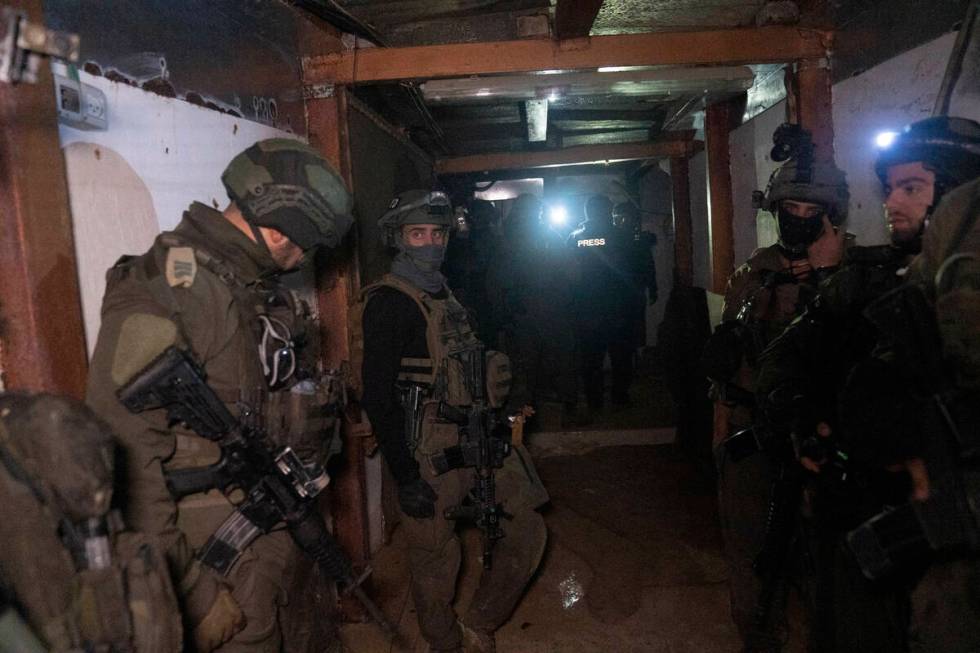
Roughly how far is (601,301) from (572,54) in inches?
159

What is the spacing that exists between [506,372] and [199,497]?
1525mm

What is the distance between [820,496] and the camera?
7.99 ft

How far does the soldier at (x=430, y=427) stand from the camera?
254cm

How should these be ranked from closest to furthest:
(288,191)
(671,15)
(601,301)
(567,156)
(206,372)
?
(206,372) < (288,191) < (671,15) < (567,156) < (601,301)

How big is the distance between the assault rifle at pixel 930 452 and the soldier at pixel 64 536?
1.82 m

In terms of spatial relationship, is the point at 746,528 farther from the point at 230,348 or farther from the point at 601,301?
the point at 601,301

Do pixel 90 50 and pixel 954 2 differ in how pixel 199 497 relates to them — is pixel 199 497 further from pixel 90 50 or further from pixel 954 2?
pixel 954 2

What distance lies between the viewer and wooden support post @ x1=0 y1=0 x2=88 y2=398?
140 cm

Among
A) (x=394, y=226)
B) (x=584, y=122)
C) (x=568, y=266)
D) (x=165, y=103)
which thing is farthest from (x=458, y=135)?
(x=165, y=103)

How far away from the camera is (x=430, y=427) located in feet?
8.86

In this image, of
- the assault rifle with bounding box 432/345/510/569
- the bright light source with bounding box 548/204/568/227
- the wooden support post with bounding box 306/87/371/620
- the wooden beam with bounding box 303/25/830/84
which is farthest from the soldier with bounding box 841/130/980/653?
the bright light source with bounding box 548/204/568/227

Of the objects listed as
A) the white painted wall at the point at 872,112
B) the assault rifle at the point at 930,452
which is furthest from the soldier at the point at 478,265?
the assault rifle at the point at 930,452

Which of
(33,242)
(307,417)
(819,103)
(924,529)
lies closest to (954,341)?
(924,529)

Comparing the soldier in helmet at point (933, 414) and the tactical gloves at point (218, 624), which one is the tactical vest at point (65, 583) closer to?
the tactical gloves at point (218, 624)
